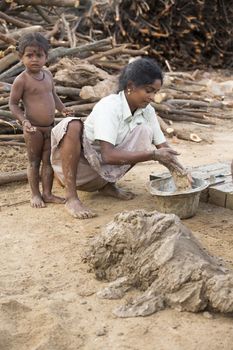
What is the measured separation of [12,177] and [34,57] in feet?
3.60

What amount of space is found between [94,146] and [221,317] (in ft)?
5.99

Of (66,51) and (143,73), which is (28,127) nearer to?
(143,73)

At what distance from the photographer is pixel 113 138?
3822 mm

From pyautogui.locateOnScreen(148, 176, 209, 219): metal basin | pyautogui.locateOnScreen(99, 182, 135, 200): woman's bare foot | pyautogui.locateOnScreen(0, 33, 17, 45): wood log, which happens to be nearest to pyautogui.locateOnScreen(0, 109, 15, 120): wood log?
pyautogui.locateOnScreen(0, 33, 17, 45): wood log

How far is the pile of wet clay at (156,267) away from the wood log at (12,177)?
174cm

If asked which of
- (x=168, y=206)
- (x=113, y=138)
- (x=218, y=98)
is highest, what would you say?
(x=113, y=138)

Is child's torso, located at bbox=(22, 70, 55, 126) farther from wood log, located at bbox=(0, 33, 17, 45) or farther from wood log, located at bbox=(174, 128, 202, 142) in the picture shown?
wood log, located at bbox=(174, 128, 202, 142)

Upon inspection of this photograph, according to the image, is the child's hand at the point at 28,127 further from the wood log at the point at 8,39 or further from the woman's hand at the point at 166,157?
the wood log at the point at 8,39

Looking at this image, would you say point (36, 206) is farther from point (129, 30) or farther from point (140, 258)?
point (129, 30)

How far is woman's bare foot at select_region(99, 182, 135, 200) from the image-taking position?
4.27 m

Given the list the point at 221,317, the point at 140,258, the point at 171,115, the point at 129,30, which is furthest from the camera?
the point at 129,30

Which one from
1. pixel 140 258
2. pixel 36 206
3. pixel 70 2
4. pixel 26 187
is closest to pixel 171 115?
pixel 70 2

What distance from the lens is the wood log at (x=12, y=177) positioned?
4673mm

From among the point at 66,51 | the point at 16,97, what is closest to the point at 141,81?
the point at 16,97
